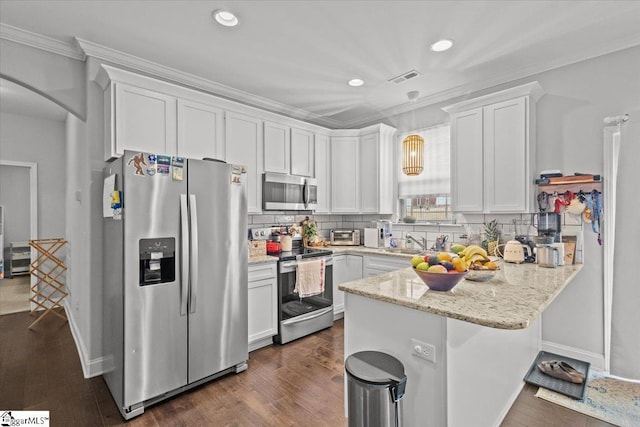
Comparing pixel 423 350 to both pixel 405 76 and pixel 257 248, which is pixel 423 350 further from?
pixel 405 76

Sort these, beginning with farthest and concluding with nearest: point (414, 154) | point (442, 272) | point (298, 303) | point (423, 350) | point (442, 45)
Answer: point (414, 154) → point (298, 303) → point (442, 45) → point (442, 272) → point (423, 350)

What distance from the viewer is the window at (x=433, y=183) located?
3793 mm

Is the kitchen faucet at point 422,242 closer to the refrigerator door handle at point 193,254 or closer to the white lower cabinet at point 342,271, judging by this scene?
the white lower cabinet at point 342,271

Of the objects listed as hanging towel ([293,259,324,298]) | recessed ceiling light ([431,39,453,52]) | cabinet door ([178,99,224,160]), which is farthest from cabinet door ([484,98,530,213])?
cabinet door ([178,99,224,160])

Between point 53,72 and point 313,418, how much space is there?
3.43 m

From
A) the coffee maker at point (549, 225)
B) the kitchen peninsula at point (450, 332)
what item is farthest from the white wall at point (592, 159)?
the kitchen peninsula at point (450, 332)

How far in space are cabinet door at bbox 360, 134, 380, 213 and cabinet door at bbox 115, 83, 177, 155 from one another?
7.84 ft

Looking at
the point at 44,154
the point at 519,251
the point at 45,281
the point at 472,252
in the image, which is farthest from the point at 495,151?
the point at 44,154

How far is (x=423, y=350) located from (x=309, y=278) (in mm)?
2065

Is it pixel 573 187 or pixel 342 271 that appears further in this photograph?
pixel 342 271

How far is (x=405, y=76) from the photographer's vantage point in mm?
3268

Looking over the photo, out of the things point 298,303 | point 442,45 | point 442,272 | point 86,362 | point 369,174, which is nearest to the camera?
point 442,272

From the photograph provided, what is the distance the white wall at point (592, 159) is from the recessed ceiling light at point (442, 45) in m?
1.08

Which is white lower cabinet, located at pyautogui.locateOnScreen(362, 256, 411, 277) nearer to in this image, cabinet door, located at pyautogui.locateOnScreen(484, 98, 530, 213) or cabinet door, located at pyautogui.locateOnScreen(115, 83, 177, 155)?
cabinet door, located at pyautogui.locateOnScreen(484, 98, 530, 213)
